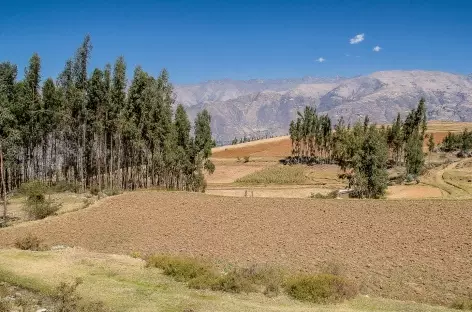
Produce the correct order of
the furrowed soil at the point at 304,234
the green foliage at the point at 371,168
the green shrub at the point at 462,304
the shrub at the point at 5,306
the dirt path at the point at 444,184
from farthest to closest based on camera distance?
the dirt path at the point at 444,184 → the green foliage at the point at 371,168 → the furrowed soil at the point at 304,234 → the green shrub at the point at 462,304 → the shrub at the point at 5,306

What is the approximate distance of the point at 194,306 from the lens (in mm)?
21297

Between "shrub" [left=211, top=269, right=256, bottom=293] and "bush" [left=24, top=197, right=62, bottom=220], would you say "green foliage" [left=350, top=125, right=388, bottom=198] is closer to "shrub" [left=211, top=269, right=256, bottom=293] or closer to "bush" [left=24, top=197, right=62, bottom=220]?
"bush" [left=24, top=197, right=62, bottom=220]

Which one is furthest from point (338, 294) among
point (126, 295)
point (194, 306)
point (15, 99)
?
point (15, 99)

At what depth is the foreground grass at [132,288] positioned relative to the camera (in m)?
21.6

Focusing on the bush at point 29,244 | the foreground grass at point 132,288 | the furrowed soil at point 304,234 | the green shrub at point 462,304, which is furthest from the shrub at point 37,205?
the green shrub at point 462,304

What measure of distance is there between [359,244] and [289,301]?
41.6 ft

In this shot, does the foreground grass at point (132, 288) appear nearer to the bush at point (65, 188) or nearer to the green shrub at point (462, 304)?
the green shrub at point (462, 304)

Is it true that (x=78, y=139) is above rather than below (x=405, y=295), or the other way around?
above

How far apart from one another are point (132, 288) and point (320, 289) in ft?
32.1

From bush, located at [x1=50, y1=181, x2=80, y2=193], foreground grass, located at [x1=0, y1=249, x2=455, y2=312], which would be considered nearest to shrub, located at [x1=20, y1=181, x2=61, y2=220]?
bush, located at [x1=50, y1=181, x2=80, y2=193]

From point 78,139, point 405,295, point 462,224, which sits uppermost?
point 78,139

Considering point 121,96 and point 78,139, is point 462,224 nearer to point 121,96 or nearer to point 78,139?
point 121,96

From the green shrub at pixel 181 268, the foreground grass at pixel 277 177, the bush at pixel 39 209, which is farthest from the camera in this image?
the foreground grass at pixel 277 177

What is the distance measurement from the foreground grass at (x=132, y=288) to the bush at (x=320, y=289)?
53 cm
